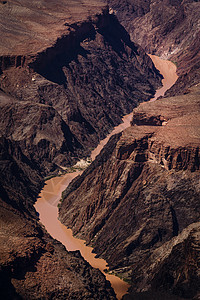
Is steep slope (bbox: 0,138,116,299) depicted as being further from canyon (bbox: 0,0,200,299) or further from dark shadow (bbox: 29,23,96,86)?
dark shadow (bbox: 29,23,96,86)

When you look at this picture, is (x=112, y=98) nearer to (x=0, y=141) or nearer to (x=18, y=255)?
(x=0, y=141)

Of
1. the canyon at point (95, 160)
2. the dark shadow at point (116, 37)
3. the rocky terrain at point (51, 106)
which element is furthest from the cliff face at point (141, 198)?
the dark shadow at point (116, 37)

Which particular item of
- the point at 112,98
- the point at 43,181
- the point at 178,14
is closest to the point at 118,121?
the point at 112,98

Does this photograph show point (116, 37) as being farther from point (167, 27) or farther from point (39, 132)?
point (39, 132)

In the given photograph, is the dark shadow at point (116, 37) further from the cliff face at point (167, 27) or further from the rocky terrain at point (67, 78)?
the cliff face at point (167, 27)

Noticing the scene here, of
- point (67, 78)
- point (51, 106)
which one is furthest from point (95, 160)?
point (67, 78)

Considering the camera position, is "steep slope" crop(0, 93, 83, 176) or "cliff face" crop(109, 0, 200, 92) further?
"cliff face" crop(109, 0, 200, 92)

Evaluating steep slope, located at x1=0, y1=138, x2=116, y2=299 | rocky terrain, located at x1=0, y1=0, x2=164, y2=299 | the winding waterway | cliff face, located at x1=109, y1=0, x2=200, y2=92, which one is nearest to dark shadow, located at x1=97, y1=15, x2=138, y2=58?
rocky terrain, located at x1=0, y1=0, x2=164, y2=299
